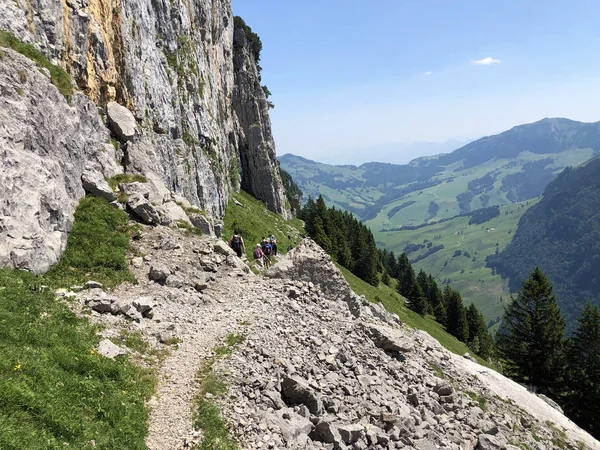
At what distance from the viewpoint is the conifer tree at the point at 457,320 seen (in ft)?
302

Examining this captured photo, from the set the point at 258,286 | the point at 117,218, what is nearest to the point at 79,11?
the point at 117,218

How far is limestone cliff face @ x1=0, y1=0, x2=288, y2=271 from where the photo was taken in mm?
23031

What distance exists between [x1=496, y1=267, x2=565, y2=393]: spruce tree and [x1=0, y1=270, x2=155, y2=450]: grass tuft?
174 feet

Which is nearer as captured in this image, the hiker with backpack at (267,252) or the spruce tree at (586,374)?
the hiker with backpack at (267,252)

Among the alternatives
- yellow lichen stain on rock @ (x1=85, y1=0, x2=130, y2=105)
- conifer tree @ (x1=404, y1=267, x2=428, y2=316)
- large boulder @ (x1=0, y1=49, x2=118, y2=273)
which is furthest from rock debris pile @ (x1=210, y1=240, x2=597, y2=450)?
conifer tree @ (x1=404, y1=267, x2=428, y2=316)

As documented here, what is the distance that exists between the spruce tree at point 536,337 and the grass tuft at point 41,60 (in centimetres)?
5630

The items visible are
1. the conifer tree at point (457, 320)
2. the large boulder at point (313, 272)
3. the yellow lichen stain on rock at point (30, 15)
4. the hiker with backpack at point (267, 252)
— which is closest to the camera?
the yellow lichen stain on rock at point (30, 15)

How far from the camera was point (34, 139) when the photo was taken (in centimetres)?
2002

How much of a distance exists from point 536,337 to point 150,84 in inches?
2287

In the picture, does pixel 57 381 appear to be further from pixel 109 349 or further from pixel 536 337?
pixel 536 337

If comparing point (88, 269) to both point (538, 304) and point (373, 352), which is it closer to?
point (373, 352)

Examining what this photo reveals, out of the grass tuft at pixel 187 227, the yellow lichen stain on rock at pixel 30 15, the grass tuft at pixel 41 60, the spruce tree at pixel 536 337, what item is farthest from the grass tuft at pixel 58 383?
the spruce tree at pixel 536 337

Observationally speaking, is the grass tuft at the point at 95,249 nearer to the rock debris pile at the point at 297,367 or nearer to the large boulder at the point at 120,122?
the rock debris pile at the point at 297,367

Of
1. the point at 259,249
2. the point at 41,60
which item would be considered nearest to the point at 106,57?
the point at 41,60
